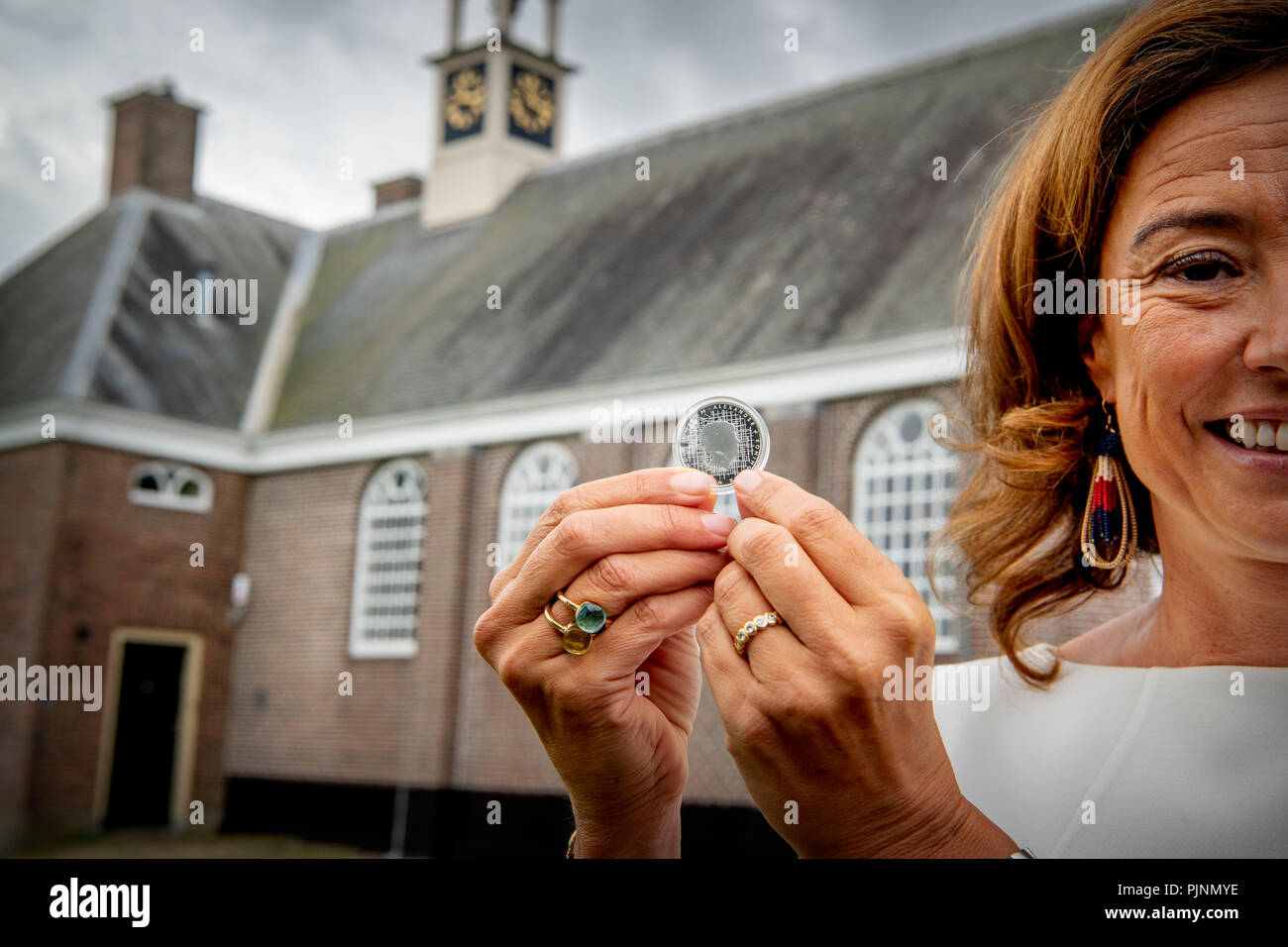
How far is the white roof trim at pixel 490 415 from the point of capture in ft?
55.3

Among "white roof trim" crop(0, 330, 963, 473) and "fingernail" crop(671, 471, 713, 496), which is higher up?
"white roof trim" crop(0, 330, 963, 473)

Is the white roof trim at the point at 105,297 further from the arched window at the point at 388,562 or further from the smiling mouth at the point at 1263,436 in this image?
the smiling mouth at the point at 1263,436

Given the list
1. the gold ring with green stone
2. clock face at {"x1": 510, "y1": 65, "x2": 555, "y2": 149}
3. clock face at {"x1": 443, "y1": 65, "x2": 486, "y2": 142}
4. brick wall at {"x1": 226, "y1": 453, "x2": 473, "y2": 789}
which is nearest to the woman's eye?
the gold ring with green stone

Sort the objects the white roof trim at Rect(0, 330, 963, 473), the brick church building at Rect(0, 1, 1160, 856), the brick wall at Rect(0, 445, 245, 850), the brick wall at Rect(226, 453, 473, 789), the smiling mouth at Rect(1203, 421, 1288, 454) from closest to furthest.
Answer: the smiling mouth at Rect(1203, 421, 1288, 454) → the white roof trim at Rect(0, 330, 963, 473) → the brick church building at Rect(0, 1, 1160, 856) → the brick wall at Rect(226, 453, 473, 789) → the brick wall at Rect(0, 445, 245, 850)

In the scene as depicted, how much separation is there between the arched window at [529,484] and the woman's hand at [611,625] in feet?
60.3

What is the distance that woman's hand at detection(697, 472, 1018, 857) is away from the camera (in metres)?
1.57

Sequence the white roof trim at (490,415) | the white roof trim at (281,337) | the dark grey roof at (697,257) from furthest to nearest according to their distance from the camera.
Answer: the white roof trim at (281,337) < the dark grey roof at (697,257) < the white roof trim at (490,415)

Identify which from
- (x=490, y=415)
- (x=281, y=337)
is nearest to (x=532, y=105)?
(x=281, y=337)

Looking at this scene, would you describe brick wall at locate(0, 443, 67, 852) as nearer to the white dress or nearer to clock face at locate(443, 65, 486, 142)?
clock face at locate(443, 65, 486, 142)

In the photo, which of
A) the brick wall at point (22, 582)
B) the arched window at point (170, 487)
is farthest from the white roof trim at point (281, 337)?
the brick wall at point (22, 582)

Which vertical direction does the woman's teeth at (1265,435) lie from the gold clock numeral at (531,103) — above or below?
below

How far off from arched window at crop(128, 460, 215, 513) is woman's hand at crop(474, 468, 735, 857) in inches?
893

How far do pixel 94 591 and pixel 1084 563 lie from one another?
2247 cm
